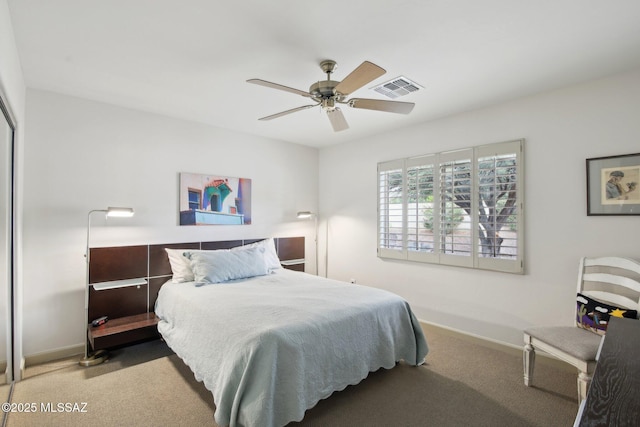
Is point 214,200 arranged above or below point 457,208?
above

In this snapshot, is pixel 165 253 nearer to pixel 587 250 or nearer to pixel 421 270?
pixel 421 270

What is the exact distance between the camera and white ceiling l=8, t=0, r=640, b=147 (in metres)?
1.82

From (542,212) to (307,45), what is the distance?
256 cm

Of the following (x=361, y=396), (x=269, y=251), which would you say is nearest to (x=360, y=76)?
(x=361, y=396)

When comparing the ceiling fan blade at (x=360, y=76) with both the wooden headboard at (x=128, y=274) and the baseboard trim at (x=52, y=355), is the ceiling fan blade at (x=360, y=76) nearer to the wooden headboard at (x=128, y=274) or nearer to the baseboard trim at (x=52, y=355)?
the wooden headboard at (x=128, y=274)

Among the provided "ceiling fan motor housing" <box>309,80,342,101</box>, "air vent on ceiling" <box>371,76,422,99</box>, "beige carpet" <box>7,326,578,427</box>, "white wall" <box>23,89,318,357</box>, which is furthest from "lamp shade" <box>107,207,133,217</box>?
"air vent on ceiling" <box>371,76,422,99</box>

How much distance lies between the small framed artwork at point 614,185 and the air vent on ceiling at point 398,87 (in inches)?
63.8

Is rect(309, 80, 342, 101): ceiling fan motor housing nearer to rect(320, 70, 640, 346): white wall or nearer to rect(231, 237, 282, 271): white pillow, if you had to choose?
rect(320, 70, 640, 346): white wall

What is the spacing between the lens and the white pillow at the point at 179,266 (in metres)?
3.42

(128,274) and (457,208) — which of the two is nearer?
(128,274)

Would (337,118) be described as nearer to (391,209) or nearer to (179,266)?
(391,209)

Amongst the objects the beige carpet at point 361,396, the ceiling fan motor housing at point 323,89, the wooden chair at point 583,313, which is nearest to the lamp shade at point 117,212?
the beige carpet at point 361,396

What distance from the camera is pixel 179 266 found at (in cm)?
347

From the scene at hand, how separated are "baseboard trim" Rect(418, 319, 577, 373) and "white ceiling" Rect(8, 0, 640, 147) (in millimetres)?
2434
